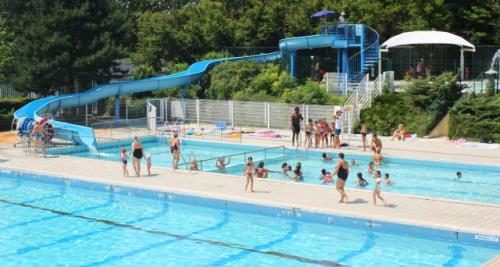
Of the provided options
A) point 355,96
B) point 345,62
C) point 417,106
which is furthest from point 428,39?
point 345,62

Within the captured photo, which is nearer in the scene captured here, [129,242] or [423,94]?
[129,242]

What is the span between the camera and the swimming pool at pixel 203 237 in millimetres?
13375

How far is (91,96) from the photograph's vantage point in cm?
3338

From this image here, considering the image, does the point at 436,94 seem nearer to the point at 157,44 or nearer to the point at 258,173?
the point at 258,173

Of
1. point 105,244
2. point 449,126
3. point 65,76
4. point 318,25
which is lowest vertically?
point 105,244

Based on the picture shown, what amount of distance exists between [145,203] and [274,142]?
10.6 meters

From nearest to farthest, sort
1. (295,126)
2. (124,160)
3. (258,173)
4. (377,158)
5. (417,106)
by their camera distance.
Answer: (124,160)
(258,173)
(377,158)
(295,126)
(417,106)

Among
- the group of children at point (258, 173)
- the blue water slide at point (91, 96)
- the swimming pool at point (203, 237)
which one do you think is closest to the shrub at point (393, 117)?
the group of children at point (258, 173)

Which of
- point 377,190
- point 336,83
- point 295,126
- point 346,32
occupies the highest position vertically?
point 346,32

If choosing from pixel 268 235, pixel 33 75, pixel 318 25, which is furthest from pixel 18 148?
pixel 318 25

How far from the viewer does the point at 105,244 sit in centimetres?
1479

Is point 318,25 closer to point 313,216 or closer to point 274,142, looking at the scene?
point 274,142

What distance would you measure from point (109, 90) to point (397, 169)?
16.4 metres

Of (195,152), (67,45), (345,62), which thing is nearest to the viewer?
(195,152)
